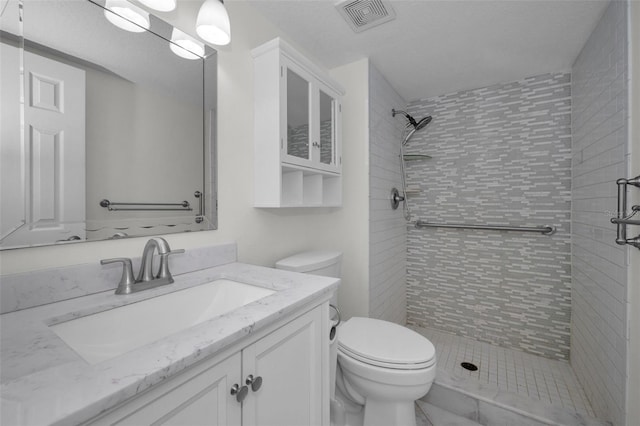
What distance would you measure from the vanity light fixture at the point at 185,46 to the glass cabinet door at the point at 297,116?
0.41m

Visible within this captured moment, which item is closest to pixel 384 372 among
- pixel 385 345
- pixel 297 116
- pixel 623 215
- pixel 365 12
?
pixel 385 345

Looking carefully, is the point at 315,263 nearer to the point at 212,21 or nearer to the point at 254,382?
the point at 254,382

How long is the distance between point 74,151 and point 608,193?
215 cm

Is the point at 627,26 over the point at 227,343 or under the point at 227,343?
over

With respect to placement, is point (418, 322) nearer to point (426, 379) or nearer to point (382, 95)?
point (426, 379)

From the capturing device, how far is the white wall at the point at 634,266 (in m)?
1.06

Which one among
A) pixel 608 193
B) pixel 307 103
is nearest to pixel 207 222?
pixel 307 103

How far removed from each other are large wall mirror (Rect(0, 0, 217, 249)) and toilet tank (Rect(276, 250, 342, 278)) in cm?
45

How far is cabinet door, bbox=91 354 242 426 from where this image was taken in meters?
0.44

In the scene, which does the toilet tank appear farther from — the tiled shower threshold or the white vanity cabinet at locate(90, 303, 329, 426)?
the tiled shower threshold

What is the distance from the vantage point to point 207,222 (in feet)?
3.83

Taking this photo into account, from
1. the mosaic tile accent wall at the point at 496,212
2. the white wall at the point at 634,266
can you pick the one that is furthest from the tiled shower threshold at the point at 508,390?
the white wall at the point at 634,266

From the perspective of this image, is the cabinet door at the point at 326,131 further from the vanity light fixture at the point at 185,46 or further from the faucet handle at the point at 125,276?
the faucet handle at the point at 125,276

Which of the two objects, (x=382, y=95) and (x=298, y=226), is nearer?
(x=298, y=226)
